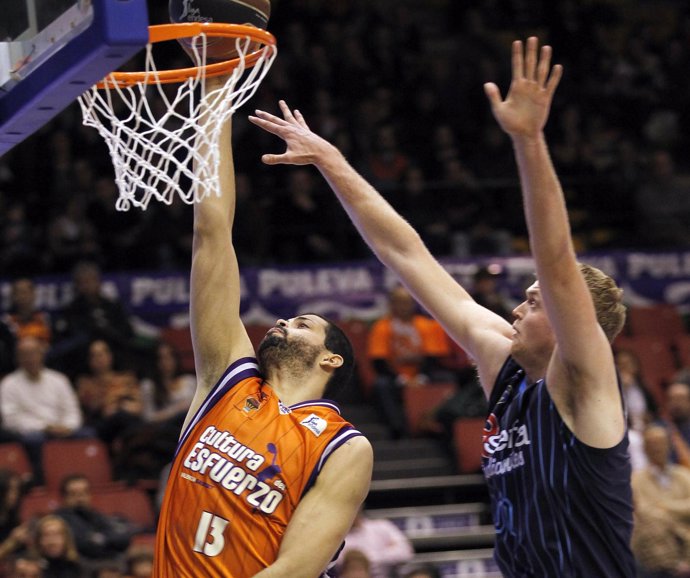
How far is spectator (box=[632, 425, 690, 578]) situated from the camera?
7.62m

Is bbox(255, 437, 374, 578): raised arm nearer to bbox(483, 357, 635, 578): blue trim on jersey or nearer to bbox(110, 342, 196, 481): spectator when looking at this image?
bbox(483, 357, 635, 578): blue trim on jersey

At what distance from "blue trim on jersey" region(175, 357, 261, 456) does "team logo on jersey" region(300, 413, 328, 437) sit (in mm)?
246

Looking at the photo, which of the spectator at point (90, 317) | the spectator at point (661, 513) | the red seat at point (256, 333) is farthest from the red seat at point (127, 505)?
the spectator at point (661, 513)

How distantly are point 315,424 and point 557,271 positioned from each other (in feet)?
3.52

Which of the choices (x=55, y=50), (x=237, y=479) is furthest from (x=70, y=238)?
(x=55, y=50)

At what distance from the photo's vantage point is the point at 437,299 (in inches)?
A: 156

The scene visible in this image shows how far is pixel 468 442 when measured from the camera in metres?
9.43

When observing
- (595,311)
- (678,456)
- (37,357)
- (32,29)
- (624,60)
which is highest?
(624,60)

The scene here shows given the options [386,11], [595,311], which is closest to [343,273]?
[386,11]

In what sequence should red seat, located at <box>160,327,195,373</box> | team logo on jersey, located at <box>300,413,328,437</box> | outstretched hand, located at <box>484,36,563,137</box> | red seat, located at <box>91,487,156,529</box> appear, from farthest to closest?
1. red seat, located at <box>160,327,195,373</box>
2. red seat, located at <box>91,487,156,529</box>
3. team logo on jersey, located at <box>300,413,328,437</box>
4. outstretched hand, located at <box>484,36,563,137</box>

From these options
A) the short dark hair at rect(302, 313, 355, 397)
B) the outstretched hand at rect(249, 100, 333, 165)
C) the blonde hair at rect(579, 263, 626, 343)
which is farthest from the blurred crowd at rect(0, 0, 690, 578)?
the blonde hair at rect(579, 263, 626, 343)

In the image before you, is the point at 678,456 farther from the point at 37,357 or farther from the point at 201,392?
the point at 201,392

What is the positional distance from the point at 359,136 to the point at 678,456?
16.1ft

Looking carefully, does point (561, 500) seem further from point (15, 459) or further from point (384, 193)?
point (384, 193)
